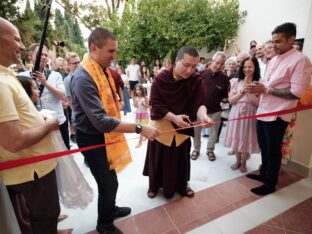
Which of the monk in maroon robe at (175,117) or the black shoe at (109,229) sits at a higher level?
the monk in maroon robe at (175,117)

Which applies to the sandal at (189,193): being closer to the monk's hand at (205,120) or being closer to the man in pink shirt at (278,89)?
the man in pink shirt at (278,89)

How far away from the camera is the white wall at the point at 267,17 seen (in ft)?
26.3

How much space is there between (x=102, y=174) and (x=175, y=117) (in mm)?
916

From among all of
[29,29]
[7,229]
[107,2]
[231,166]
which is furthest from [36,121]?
[29,29]

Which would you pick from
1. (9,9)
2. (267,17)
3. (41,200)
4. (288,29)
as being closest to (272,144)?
(288,29)

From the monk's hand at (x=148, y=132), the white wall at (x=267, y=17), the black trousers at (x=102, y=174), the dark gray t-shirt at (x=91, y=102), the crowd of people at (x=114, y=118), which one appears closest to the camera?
the crowd of people at (x=114, y=118)

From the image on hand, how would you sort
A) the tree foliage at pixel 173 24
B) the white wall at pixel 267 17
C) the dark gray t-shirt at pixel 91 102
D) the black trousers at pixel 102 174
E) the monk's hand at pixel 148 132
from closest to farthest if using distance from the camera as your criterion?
1. the dark gray t-shirt at pixel 91 102
2. the monk's hand at pixel 148 132
3. the black trousers at pixel 102 174
4. the white wall at pixel 267 17
5. the tree foliage at pixel 173 24

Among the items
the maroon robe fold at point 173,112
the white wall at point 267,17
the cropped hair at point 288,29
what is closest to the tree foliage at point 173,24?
the white wall at point 267,17

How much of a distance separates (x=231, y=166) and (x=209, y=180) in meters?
0.58

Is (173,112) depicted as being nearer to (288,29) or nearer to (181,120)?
(181,120)

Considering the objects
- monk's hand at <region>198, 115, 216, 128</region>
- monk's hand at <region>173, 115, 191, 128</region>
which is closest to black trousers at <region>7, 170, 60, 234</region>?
monk's hand at <region>173, 115, 191, 128</region>

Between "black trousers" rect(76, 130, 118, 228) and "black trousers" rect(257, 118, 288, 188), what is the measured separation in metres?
1.82

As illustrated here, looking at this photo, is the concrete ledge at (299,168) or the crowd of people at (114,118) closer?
the crowd of people at (114,118)

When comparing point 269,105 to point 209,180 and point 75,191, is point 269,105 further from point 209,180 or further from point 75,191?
point 75,191
